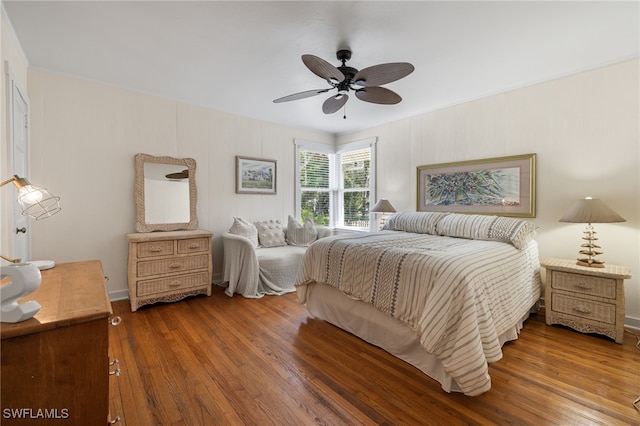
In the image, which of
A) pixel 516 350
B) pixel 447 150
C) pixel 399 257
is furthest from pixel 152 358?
pixel 447 150

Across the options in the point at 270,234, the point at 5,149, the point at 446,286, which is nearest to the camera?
the point at 446,286

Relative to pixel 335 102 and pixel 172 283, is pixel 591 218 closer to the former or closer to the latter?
pixel 335 102

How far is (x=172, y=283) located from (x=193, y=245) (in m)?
0.47

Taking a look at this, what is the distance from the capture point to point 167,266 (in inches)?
125

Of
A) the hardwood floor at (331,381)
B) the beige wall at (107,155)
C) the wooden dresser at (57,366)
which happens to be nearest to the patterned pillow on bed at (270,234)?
the beige wall at (107,155)

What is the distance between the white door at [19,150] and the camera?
2.07m

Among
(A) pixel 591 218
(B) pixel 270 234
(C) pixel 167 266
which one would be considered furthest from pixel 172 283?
(A) pixel 591 218

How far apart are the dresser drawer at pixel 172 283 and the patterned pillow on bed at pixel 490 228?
2.85 m

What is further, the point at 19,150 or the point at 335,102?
the point at 335,102

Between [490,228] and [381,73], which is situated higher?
[381,73]

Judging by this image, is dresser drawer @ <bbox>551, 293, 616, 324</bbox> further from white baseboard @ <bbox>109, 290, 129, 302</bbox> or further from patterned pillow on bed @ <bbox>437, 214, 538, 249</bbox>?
white baseboard @ <bbox>109, 290, 129, 302</bbox>

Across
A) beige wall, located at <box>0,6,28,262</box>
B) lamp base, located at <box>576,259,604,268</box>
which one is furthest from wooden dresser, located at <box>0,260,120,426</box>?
lamp base, located at <box>576,259,604,268</box>

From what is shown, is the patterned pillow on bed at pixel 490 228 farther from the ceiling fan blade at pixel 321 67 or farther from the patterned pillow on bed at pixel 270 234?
the patterned pillow on bed at pixel 270 234

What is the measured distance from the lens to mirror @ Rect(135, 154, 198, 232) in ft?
11.1
